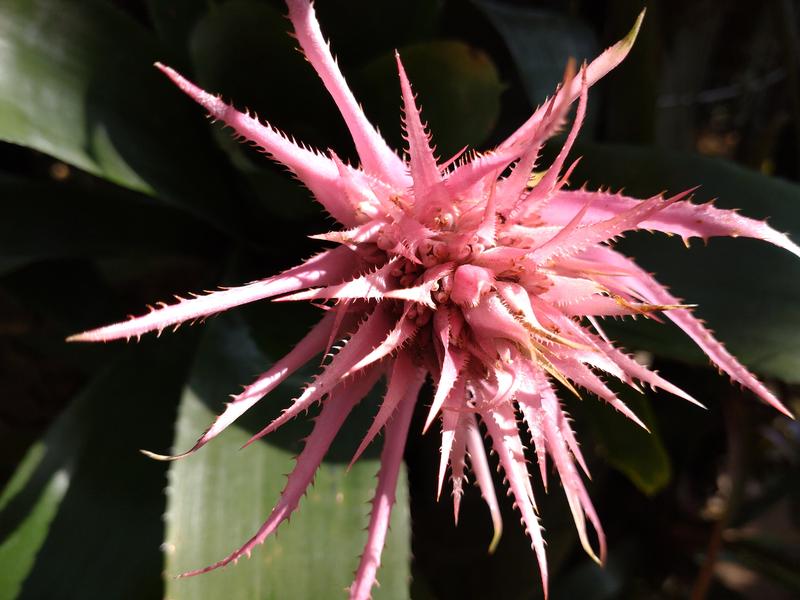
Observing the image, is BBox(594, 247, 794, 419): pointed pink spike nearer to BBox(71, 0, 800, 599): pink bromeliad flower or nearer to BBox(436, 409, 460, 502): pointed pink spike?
BBox(71, 0, 800, 599): pink bromeliad flower

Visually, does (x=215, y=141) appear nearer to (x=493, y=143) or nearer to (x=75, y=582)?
(x=493, y=143)

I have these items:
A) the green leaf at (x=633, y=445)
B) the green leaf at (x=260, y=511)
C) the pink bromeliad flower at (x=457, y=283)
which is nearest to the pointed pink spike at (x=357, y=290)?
the pink bromeliad flower at (x=457, y=283)

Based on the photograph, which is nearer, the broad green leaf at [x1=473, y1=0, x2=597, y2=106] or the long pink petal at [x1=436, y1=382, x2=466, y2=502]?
the long pink petal at [x1=436, y1=382, x2=466, y2=502]

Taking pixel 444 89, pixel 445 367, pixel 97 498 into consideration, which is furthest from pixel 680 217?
pixel 97 498

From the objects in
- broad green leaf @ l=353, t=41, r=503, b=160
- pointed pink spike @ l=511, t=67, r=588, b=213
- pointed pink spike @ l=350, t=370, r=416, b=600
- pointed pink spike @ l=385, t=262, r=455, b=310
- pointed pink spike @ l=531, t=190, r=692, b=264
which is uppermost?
broad green leaf @ l=353, t=41, r=503, b=160

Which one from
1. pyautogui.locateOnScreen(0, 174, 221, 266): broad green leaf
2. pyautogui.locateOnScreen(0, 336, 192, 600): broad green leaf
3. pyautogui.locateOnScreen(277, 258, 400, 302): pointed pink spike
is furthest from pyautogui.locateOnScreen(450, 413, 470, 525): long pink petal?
pyautogui.locateOnScreen(0, 174, 221, 266): broad green leaf

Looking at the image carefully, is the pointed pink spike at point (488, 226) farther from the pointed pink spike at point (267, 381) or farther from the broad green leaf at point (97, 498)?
the broad green leaf at point (97, 498)
